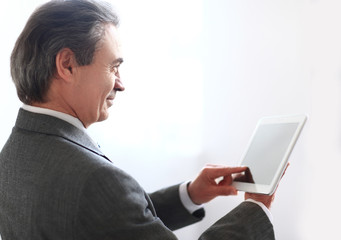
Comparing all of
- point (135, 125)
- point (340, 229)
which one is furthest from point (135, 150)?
point (340, 229)

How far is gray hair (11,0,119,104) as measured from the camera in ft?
3.11

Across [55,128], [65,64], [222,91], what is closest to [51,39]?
[65,64]

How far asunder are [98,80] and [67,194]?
0.87ft

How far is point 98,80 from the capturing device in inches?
39.4

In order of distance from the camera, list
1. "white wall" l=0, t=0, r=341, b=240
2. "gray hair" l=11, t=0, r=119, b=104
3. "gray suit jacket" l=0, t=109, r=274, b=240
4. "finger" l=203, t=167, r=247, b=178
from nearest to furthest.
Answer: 1. "gray suit jacket" l=0, t=109, r=274, b=240
2. "gray hair" l=11, t=0, r=119, b=104
3. "finger" l=203, t=167, r=247, b=178
4. "white wall" l=0, t=0, r=341, b=240

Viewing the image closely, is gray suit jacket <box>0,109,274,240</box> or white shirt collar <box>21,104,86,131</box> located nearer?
gray suit jacket <box>0,109,274,240</box>

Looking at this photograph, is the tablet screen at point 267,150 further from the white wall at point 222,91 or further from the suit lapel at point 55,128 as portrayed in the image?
the white wall at point 222,91

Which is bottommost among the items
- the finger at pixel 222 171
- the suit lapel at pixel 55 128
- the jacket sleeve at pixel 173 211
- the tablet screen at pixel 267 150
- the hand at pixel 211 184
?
the jacket sleeve at pixel 173 211

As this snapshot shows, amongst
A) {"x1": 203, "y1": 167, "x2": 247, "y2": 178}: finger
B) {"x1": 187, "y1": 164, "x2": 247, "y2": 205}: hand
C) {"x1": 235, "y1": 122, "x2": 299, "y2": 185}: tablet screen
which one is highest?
{"x1": 235, "y1": 122, "x2": 299, "y2": 185}: tablet screen

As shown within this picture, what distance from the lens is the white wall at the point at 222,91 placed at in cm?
160

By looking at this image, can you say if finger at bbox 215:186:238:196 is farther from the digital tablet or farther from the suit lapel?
the suit lapel

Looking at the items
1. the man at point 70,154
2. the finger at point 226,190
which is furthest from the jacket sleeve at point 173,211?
the man at point 70,154

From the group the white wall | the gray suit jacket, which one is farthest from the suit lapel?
the white wall

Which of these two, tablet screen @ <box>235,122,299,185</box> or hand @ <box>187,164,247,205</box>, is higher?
tablet screen @ <box>235,122,299,185</box>
